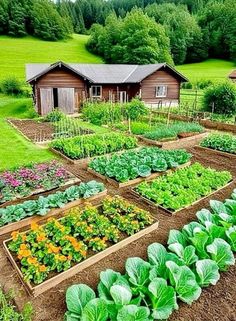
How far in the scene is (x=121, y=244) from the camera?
194 inches

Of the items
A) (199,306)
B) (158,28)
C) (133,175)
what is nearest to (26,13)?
(158,28)

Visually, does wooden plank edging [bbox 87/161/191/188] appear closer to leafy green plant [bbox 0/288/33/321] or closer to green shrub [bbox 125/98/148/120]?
leafy green plant [bbox 0/288/33/321]

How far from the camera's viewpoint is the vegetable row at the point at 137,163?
7.70 meters

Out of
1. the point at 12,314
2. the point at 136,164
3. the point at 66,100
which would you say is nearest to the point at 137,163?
the point at 136,164

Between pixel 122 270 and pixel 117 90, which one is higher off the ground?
pixel 117 90

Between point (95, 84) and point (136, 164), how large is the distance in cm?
1612

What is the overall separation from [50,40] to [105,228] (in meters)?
66.2

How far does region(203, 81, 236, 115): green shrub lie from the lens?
17.6 metres

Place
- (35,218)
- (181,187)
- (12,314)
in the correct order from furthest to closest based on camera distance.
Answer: (181,187) → (35,218) → (12,314)

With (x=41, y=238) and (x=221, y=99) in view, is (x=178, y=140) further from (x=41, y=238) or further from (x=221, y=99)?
(x=41, y=238)

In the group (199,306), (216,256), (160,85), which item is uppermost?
(160,85)

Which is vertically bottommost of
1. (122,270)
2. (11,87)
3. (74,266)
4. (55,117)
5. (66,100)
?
(122,270)

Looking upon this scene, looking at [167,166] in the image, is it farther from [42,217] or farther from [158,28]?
[158,28]

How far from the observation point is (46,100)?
20.3m
